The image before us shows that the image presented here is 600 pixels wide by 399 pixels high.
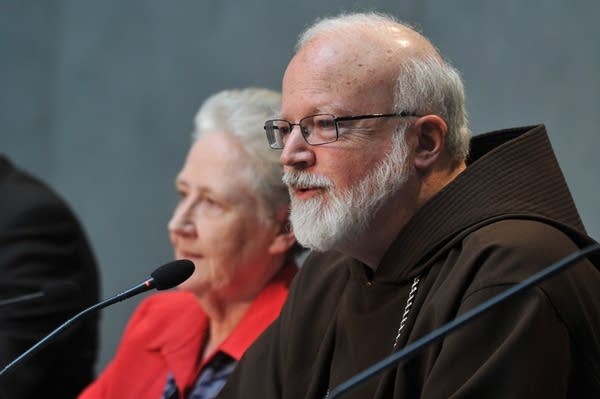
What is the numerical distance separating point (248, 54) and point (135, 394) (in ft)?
5.46

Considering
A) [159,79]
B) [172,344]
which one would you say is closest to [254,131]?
[172,344]

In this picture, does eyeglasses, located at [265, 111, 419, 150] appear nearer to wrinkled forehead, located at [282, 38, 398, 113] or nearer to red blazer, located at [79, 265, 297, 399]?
wrinkled forehead, located at [282, 38, 398, 113]

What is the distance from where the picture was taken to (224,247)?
3559mm

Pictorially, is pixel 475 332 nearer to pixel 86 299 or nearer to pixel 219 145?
pixel 219 145

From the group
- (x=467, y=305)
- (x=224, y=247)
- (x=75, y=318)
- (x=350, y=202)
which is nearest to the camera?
(x=467, y=305)

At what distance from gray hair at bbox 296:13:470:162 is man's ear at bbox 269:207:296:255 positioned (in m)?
0.98

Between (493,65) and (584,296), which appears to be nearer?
(584,296)

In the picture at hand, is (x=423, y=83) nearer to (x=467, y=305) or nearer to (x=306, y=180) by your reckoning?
(x=306, y=180)

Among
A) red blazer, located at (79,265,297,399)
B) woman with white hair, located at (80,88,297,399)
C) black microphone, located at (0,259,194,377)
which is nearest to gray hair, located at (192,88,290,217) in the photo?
woman with white hair, located at (80,88,297,399)

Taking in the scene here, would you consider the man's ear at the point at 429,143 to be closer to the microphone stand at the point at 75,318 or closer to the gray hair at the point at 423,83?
the gray hair at the point at 423,83

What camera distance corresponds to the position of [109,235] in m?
5.45

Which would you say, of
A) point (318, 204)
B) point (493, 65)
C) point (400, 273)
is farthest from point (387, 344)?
point (493, 65)

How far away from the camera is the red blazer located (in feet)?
11.4

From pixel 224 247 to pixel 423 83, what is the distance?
1.14 metres
